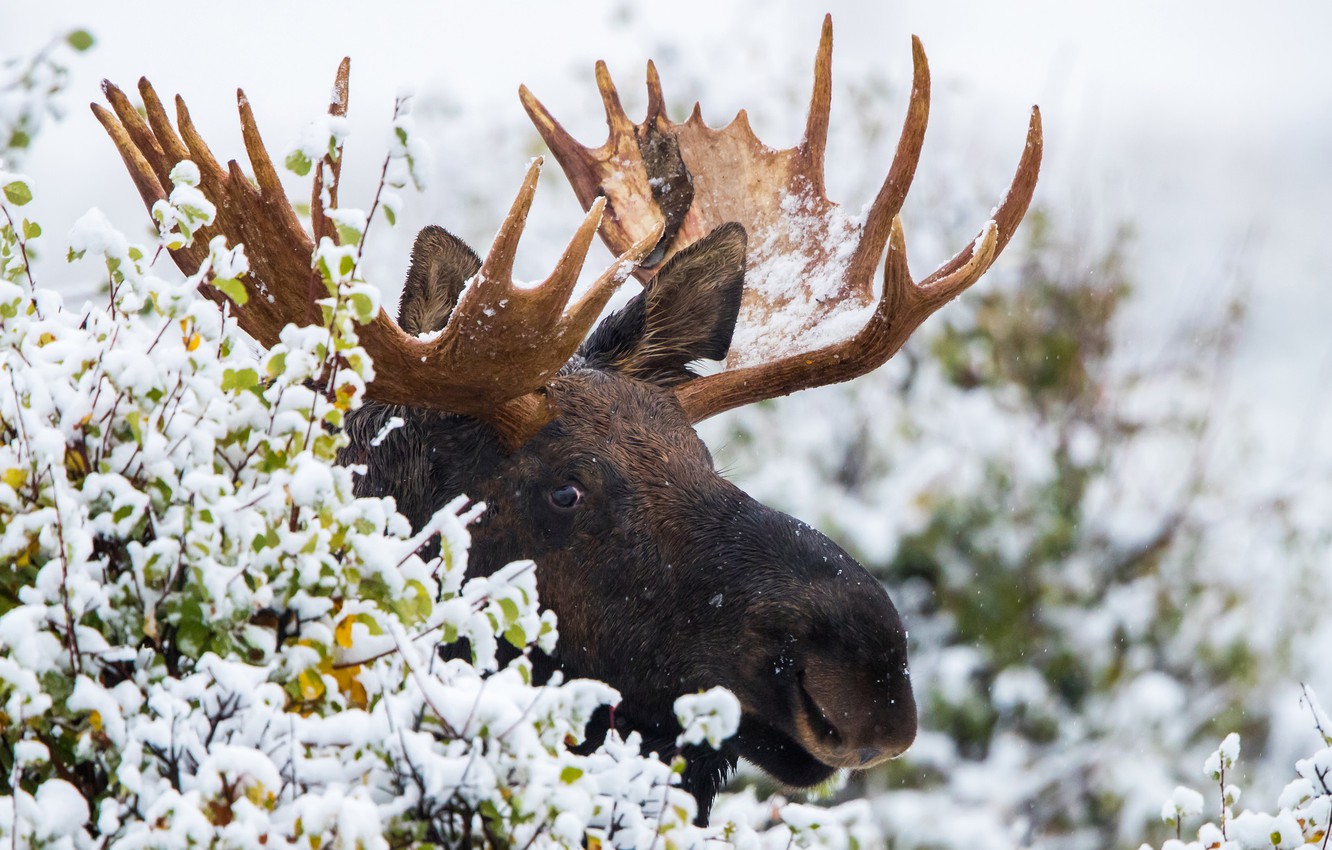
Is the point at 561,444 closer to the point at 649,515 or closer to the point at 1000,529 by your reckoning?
the point at 649,515

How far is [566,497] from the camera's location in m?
3.09

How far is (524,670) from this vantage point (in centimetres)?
193

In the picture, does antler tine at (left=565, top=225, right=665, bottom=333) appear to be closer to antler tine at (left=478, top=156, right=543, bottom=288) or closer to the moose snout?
antler tine at (left=478, top=156, right=543, bottom=288)

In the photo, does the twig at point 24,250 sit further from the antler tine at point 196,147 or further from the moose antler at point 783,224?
the moose antler at point 783,224

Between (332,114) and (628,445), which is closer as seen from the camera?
(332,114)

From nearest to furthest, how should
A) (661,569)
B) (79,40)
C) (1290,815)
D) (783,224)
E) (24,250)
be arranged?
(79,40) < (24,250) < (1290,815) < (661,569) < (783,224)

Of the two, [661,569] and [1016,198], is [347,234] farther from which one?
[1016,198]

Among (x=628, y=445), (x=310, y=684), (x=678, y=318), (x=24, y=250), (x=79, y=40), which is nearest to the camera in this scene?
(x=79, y=40)

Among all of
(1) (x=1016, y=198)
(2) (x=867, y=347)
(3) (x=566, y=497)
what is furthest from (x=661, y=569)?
(1) (x=1016, y=198)

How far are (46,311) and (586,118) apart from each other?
10.5 meters

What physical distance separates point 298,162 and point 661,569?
1297 mm

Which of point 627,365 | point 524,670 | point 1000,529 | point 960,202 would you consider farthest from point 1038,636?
point 524,670

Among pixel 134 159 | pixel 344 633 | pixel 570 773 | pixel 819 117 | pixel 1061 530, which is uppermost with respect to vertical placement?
pixel 1061 530

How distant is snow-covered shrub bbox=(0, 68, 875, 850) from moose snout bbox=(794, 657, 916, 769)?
2.38 ft
